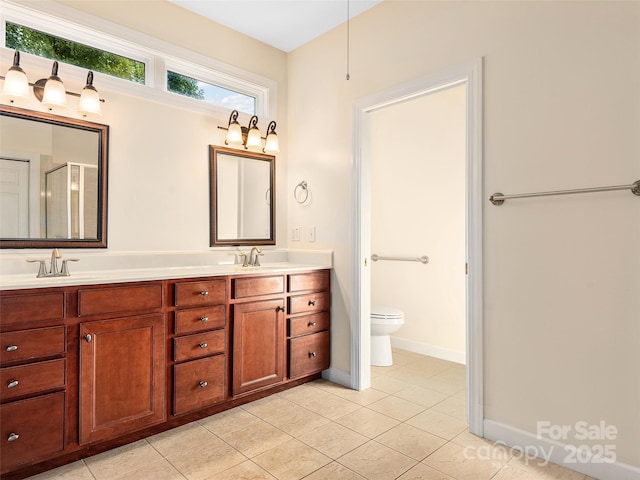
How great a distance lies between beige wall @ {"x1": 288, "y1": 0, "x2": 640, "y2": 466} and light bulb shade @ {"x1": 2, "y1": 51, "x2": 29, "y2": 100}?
2.20 m

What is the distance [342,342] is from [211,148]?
174 centimetres

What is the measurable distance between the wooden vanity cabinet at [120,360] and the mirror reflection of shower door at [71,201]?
56cm

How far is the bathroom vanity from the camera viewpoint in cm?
167

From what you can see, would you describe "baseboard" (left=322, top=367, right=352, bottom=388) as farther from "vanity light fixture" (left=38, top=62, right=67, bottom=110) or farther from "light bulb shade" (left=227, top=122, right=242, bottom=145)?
"vanity light fixture" (left=38, top=62, right=67, bottom=110)

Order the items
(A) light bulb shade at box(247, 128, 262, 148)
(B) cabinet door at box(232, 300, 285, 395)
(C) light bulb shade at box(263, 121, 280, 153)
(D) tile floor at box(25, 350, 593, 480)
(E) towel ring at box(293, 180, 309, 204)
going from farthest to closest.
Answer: (E) towel ring at box(293, 180, 309, 204) < (C) light bulb shade at box(263, 121, 280, 153) < (A) light bulb shade at box(247, 128, 262, 148) < (B) cabinet door at box(232, 300, 285, 395) < (D) tile floor at box(25, 350, 593, 480)

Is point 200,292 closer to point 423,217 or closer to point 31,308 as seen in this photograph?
point 31,308

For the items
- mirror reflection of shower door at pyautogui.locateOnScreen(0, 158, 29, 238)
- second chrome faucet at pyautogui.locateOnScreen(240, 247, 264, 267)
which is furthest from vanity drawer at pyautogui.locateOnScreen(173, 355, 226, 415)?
mirror reflection of shower door at pyautogui.locateOnScreen(0, 158, 29, 238)

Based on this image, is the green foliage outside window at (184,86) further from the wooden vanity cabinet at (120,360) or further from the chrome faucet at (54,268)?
the wooden vanity cabinet at (120,360)

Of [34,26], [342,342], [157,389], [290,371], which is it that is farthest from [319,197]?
[34,26]

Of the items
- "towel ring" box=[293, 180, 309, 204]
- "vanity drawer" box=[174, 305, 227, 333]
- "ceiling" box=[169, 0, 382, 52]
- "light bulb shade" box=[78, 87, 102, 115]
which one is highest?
"ceiling" box=[169, 0, 382, 52]

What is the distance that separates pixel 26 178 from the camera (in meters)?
2.07

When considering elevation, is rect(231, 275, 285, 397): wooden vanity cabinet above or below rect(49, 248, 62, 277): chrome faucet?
below

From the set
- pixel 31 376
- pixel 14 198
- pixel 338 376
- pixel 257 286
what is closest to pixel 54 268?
pixel 14 198

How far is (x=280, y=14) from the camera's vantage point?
2783mm
